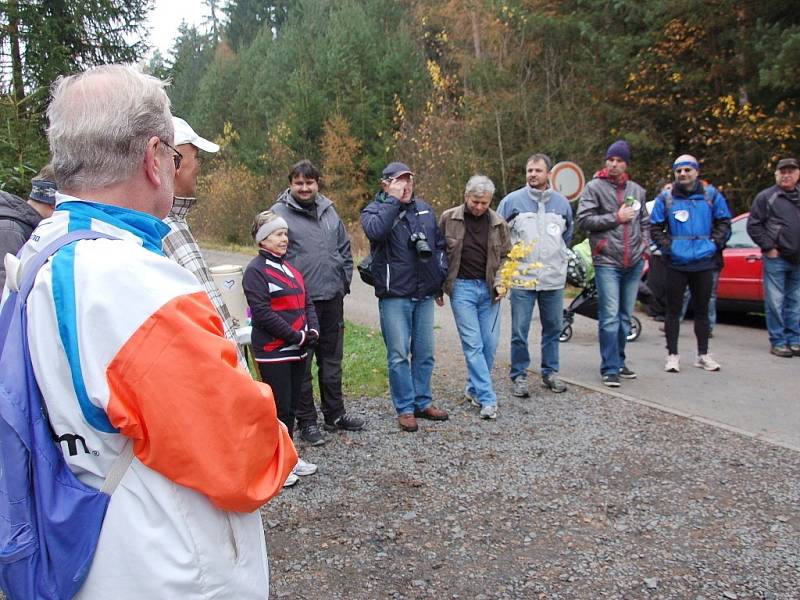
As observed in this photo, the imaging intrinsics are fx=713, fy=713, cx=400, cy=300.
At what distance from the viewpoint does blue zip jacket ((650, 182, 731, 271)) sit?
7188 millimetres

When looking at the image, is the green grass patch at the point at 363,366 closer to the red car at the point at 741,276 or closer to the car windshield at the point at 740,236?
the red car at the point at 741,276

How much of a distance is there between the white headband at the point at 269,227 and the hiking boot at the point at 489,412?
2.32 m

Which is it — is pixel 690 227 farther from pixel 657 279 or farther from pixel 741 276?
pixel 741 276

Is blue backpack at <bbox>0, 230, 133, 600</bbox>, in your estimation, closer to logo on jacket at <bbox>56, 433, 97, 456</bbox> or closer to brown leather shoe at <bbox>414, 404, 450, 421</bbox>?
logo on jacket at <bbox>56, 433, 97, 456</bbox>

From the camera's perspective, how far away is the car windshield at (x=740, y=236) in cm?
1014

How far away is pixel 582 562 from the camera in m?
3.52

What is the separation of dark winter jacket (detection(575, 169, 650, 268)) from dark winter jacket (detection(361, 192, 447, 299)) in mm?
1904

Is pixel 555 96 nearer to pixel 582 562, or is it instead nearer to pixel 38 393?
pixel 582 562

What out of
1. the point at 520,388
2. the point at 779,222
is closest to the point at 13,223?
the point at 520,388

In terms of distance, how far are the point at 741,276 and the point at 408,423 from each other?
21.3 feet

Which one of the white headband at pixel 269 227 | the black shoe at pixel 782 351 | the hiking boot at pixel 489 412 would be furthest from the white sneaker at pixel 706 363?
the white headband at pixel 269 227

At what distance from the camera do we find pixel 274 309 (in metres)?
4.89

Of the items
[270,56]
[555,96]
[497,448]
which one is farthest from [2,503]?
[270,56]

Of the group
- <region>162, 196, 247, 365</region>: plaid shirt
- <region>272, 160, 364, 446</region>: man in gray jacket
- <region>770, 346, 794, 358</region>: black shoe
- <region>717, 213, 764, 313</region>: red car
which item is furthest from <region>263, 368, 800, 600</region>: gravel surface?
<region>717, 213, 764, 313</region>: red car
